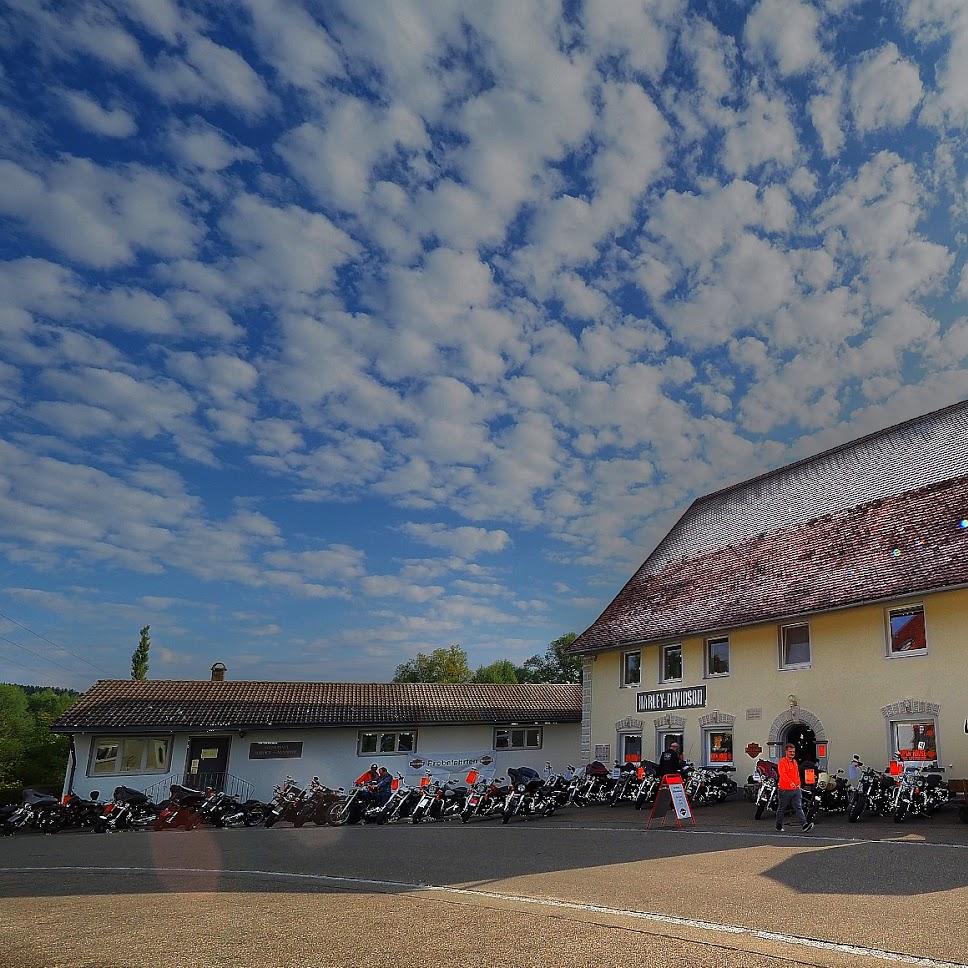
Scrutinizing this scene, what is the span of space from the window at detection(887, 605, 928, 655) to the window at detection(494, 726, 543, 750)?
57.8 feet

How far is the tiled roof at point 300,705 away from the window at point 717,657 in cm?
1129

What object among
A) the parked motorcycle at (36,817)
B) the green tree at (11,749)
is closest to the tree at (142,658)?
the green tree at (11,749)

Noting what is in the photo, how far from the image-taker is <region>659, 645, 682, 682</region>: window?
2316 centimetres

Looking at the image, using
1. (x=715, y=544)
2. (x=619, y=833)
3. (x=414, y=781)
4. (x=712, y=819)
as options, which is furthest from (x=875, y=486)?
(x=414, y=781)

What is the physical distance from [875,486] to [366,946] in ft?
65.0

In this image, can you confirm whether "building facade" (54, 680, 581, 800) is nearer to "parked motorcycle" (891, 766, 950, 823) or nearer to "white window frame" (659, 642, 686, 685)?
"white window frame" (659, 642, 686, 685)

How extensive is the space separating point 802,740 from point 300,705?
18.3 m

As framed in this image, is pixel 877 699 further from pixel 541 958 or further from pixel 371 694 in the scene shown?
pixel 371 694

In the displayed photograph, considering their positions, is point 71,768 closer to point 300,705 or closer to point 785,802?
point 300,705

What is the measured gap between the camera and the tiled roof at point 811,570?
1773 centimetres

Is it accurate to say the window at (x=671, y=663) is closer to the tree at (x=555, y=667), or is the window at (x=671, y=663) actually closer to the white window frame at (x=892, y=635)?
the white window frame at (x=892, y=635)

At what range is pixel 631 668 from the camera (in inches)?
990

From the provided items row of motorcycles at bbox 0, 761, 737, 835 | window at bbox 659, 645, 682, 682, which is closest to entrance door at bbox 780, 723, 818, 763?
row of motorcycles at bbox 0, 761, 737, 835

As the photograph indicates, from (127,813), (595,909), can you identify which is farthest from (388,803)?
(595,909)
